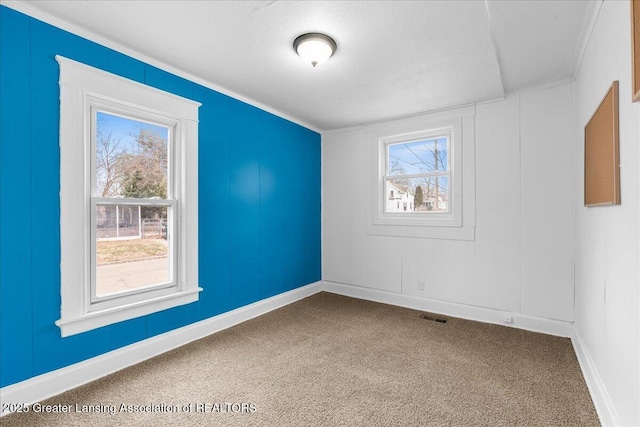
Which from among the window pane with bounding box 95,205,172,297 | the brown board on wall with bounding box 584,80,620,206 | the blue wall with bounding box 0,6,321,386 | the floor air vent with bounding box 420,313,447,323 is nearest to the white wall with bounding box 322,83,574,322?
the floor air vent with bounding box 420,313,447,323

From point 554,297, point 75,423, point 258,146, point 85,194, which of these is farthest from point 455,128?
point 75,423

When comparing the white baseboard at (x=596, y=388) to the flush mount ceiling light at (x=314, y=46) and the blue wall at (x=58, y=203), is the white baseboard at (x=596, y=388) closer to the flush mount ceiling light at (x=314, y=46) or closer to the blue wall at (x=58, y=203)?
the flush mount ceiling light at (x=314, y=46)

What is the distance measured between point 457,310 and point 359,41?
122 inches

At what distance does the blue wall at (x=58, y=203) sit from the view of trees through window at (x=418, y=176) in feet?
4.21

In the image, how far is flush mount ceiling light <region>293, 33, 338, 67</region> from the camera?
2.25 meters

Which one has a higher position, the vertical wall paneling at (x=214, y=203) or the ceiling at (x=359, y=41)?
the ceiling at (x=359, y=41)

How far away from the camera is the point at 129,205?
8.50 feet

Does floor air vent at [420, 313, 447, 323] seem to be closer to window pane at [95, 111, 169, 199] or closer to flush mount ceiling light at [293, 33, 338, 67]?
flush mount ceiling light at [293, 33, 338, 67]

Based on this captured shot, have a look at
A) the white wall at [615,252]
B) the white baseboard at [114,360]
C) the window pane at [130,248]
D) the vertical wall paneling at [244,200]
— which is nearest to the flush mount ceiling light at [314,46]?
the vertical wall paneling at [244,200]

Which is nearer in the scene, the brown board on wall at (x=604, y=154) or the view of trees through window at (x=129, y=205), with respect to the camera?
the brown board on wall at (x=604, y=154)

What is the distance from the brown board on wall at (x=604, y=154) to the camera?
5.30 feet

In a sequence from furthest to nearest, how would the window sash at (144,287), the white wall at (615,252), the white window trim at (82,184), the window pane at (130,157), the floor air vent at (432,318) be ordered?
1. the floor air vent at (432,318)
2. the window pane at (130,157)
3. the window sash at (144,287)
4. the white window trim at (82,184)
5. the white wall at (615,252)

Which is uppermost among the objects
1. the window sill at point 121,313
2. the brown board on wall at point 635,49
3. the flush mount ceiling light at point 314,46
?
the flush mount ceiling light at point 314,46

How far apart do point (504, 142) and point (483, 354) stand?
86.4 inches
